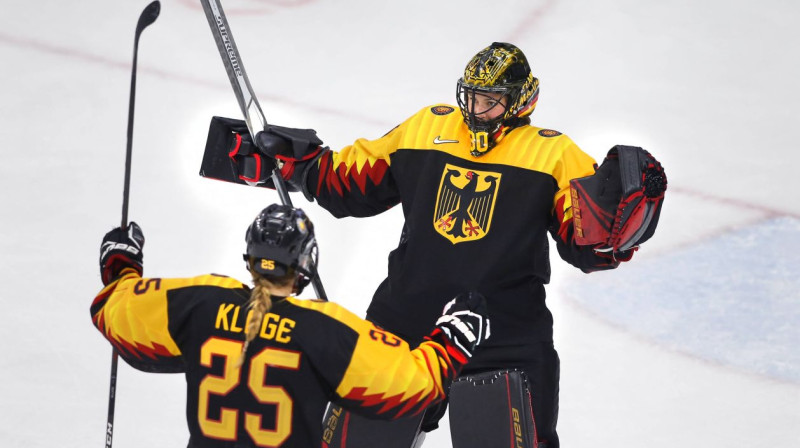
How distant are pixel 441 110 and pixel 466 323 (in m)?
0.99

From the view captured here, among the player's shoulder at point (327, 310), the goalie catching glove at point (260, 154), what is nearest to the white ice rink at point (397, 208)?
the goalie catching glove at point (260, 154)

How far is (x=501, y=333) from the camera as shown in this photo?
3.76m

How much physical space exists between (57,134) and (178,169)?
0.70m

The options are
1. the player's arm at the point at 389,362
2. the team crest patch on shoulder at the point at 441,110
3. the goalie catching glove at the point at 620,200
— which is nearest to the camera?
the player's arm at the point at 389,362

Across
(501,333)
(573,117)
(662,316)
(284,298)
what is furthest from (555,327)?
(284,298)

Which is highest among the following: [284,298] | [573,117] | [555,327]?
[573,117]

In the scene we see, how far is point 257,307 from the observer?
113 inches

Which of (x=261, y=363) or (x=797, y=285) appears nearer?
(x=261, y=363)

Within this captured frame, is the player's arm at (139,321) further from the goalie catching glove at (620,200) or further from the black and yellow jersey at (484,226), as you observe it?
the goalie catching glove at (620,200)

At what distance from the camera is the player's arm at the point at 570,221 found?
364 cm

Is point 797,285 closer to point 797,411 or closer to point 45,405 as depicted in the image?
point 797,411

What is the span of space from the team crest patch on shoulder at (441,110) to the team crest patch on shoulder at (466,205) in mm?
260

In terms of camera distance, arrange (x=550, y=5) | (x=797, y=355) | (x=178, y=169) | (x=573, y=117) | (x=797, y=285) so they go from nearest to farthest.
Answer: (x=797, y=355), (x=797, y=285), (x=178, y=169), (x=573, y=117), (x=550, y=5)

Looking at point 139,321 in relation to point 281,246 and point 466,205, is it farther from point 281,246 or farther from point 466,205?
point 466,205
